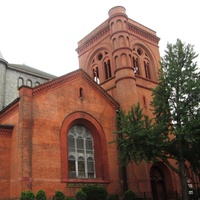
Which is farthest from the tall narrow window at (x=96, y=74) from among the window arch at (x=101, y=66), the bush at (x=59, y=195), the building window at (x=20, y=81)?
the bush at (x=59, y=195)

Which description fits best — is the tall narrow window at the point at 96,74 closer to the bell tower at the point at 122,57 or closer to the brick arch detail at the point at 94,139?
the bell tower at the point at 122,57

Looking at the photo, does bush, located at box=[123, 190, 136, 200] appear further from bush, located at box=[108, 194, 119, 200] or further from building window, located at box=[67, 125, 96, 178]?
building window, located at box=[67, 125, 96, 178]

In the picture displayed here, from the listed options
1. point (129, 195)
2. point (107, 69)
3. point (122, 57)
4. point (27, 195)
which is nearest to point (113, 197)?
point (129, 195)

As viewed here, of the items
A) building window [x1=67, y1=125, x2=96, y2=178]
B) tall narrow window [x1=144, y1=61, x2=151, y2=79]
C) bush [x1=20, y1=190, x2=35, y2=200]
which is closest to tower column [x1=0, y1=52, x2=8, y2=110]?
building window [x1=67, y1=125, x2=96, y2=178]

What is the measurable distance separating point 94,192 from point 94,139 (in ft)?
16.7

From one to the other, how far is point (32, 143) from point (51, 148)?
1540 mm

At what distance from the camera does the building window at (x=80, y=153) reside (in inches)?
869

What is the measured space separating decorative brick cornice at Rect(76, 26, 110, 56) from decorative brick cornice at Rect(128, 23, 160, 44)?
2.75 m

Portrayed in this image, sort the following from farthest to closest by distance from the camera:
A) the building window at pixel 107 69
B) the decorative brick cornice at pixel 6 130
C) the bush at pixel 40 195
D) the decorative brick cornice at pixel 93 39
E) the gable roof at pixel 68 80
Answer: the decorative brick cornice at pixel 93 39 < the building window at pixel 107 69 < the gable roof at pixel 68 80 < the decorative brick cornice at pixel 6 130 < the bush at pixel 40 195

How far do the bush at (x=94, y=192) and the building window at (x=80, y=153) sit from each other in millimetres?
1687

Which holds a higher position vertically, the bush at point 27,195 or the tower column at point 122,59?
the tower column at point 122,59

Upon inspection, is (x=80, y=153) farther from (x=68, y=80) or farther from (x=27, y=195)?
(x=27, y=195)

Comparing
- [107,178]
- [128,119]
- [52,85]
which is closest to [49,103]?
[52,85]

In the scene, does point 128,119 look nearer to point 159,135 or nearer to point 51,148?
point 159,135
